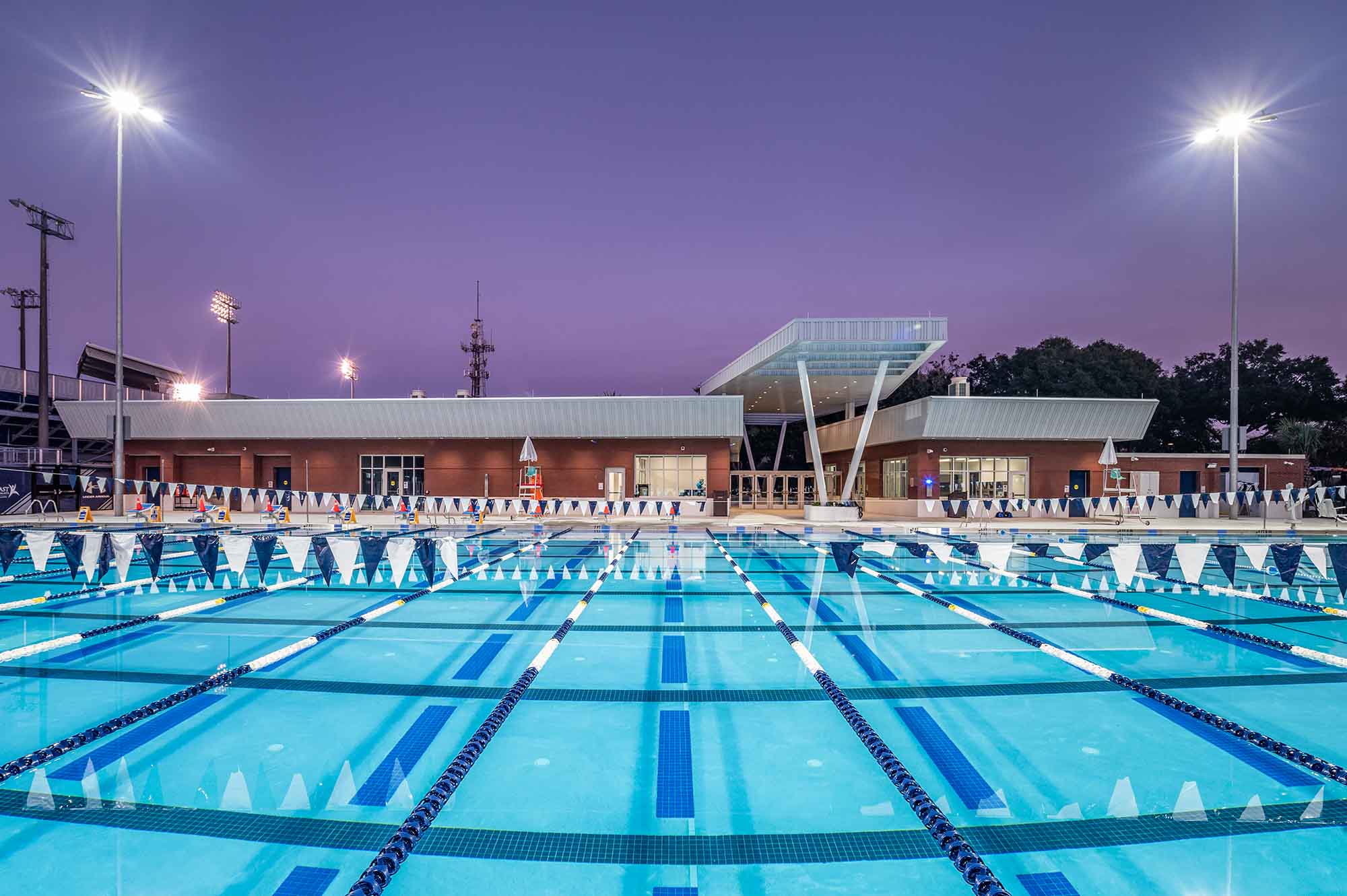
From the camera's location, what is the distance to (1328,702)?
→ 522 centimetres

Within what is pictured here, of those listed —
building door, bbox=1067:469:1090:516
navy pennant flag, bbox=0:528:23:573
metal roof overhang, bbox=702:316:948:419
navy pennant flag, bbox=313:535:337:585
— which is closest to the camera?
navy pennant flag, bbox=313:535:337:585

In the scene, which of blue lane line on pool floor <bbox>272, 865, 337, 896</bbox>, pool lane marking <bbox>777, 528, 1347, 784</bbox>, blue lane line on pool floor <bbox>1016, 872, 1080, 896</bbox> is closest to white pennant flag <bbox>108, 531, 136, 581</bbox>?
blue lane line on pool floor <bbox>272, 865, 337, 896</bbox>

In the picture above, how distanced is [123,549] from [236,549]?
202 cm

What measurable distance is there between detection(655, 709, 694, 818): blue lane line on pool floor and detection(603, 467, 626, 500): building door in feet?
71.6

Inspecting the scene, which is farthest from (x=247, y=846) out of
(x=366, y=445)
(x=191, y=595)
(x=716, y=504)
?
(x=366, y=445)

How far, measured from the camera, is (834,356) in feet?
77.2

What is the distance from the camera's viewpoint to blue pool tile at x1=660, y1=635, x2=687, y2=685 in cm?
588

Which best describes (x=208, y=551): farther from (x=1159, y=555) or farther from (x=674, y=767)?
(x=1159, y=555)

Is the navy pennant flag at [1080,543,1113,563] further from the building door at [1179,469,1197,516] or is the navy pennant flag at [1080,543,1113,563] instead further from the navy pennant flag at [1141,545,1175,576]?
the building door at [1179,469,1197,516]

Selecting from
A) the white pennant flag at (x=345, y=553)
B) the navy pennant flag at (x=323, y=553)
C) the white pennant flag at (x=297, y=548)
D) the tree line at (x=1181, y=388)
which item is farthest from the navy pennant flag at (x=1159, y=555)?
the tree line at (x=1181, y=388)

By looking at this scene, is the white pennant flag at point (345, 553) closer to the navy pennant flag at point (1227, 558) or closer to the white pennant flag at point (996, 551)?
the white pennant flag at point (996, 551)

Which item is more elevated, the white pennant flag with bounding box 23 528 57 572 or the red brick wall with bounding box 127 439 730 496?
the red brick wall with bounding box 127 439 730 496

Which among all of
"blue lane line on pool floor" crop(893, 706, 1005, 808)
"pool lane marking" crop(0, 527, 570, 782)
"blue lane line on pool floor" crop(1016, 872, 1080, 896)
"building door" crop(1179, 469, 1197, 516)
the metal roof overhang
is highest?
the metal roof overhang

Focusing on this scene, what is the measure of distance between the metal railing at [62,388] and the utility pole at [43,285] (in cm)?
205
